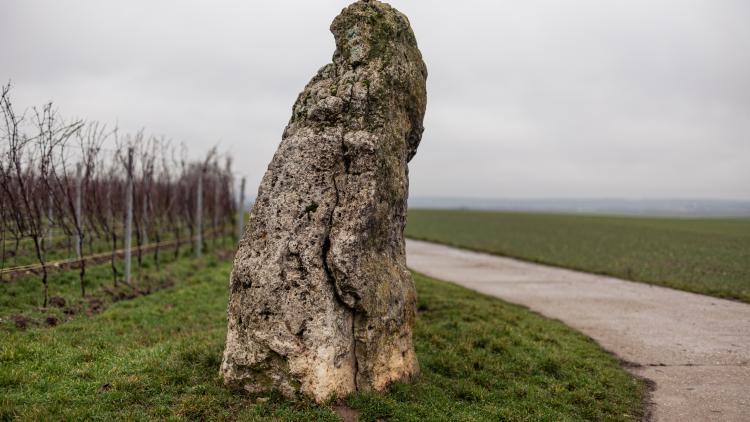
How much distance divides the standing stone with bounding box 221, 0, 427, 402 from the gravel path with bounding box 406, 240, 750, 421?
4161 millimetres

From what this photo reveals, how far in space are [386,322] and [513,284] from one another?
12008mm

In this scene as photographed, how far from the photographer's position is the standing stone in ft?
20.2

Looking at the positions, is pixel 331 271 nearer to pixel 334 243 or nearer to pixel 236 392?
pixel 334 243

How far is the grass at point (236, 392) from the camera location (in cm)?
594

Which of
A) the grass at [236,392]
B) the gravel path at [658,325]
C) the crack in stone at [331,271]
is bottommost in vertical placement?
the gravel path at [658,325]

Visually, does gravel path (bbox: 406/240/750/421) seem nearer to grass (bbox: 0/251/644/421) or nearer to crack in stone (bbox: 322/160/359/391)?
grass (bbox: 0/251/644/421)

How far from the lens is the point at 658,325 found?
39.4ft

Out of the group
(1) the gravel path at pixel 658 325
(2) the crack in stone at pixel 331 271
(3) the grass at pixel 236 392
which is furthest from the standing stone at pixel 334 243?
(1) the gravel path at pixel 658 325

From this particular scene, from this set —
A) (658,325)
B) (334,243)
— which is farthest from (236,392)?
(658,325)

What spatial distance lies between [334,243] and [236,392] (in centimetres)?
218

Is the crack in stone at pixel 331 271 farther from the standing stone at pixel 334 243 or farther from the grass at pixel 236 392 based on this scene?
the grass at pixel 236 392

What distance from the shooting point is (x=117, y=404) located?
5.94 metres

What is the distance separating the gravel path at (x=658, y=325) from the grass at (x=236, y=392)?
0.67 m

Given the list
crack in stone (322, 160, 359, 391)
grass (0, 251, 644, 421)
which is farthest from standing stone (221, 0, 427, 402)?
grass (0, 251, 644, 421)
